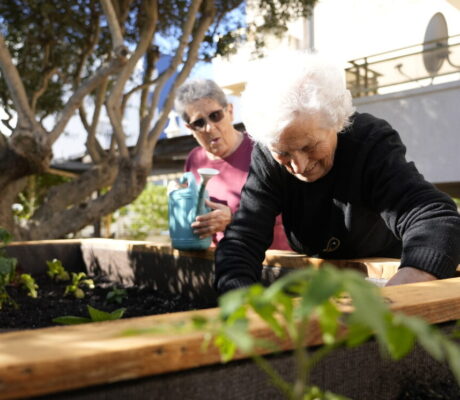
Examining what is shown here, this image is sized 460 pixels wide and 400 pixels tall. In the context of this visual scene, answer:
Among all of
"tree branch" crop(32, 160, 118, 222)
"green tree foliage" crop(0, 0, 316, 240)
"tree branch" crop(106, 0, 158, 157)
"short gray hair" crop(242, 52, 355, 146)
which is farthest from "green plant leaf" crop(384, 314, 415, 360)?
"tree branch" crop(32, 160, 118, 222)

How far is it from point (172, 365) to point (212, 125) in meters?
2.14

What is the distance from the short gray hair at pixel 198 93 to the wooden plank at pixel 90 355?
2072 millimetres

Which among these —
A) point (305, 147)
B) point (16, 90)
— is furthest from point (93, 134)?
point (305, 147)

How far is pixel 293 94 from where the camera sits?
153cm

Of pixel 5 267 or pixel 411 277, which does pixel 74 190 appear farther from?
pixel 411 277

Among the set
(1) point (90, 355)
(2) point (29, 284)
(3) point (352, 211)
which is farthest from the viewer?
(2) point (29, 284)

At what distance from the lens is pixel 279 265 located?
2146 mm

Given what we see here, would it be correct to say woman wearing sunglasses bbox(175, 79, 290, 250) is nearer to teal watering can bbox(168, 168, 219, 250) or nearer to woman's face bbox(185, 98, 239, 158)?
woman's face bbox(185, 98, 239, 158)

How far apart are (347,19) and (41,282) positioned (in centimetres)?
1027

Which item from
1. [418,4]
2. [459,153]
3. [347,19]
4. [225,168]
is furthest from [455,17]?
[225,168]

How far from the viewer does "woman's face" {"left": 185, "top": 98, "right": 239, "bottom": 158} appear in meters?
2.79

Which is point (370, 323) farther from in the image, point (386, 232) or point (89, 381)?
point (386, 232)

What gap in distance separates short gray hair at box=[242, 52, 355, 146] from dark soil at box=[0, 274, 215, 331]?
3.53ft

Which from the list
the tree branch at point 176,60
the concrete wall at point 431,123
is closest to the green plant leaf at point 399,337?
the tree branch at point 176,60
